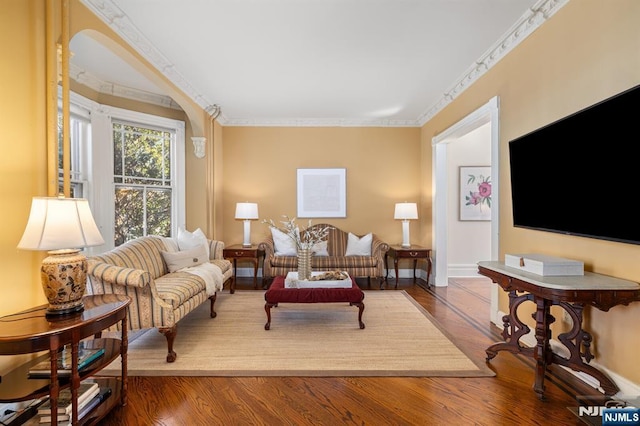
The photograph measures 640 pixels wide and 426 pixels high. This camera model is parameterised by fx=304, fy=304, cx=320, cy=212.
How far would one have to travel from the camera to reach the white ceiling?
259 cm

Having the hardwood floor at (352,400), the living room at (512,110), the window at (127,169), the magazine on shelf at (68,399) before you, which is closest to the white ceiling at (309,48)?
the living room at (512,110)

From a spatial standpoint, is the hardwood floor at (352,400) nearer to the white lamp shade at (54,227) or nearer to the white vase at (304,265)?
the white lamp shade at (54,227)

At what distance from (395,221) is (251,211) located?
2634 mm

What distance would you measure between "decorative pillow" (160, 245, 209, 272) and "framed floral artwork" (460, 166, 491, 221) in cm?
451

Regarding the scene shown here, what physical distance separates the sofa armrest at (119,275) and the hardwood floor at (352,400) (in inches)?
28.5

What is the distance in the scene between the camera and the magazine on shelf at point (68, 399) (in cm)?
167

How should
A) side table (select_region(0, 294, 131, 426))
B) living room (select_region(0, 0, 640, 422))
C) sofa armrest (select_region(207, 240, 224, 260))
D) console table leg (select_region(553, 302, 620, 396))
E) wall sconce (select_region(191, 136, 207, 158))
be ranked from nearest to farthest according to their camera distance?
1. side table (select_region(0, 294, 131, 426))
2. living room (select_region(0, 0, 640, 422))
3. console table leg (select_region(553, 302, 620, 396))
4. sofa armrest (select_region(207, 240, 224, 260))
5. wall sconce (select_region(191, 136, 207, 158))

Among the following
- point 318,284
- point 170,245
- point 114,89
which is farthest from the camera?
point 114,89

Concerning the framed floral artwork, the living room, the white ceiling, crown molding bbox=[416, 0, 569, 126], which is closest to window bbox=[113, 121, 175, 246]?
the living room

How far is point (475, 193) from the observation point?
558 centimetres

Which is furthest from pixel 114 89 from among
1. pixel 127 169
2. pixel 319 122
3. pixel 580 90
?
pixel 580 90

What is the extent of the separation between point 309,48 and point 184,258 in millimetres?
2759

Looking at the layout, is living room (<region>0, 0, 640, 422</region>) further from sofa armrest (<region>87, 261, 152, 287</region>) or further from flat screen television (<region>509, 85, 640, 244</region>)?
sofa armrest (<region>87, 261, 152, 287</region>)

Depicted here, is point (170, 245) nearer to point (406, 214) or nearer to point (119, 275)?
point (119, 275)
